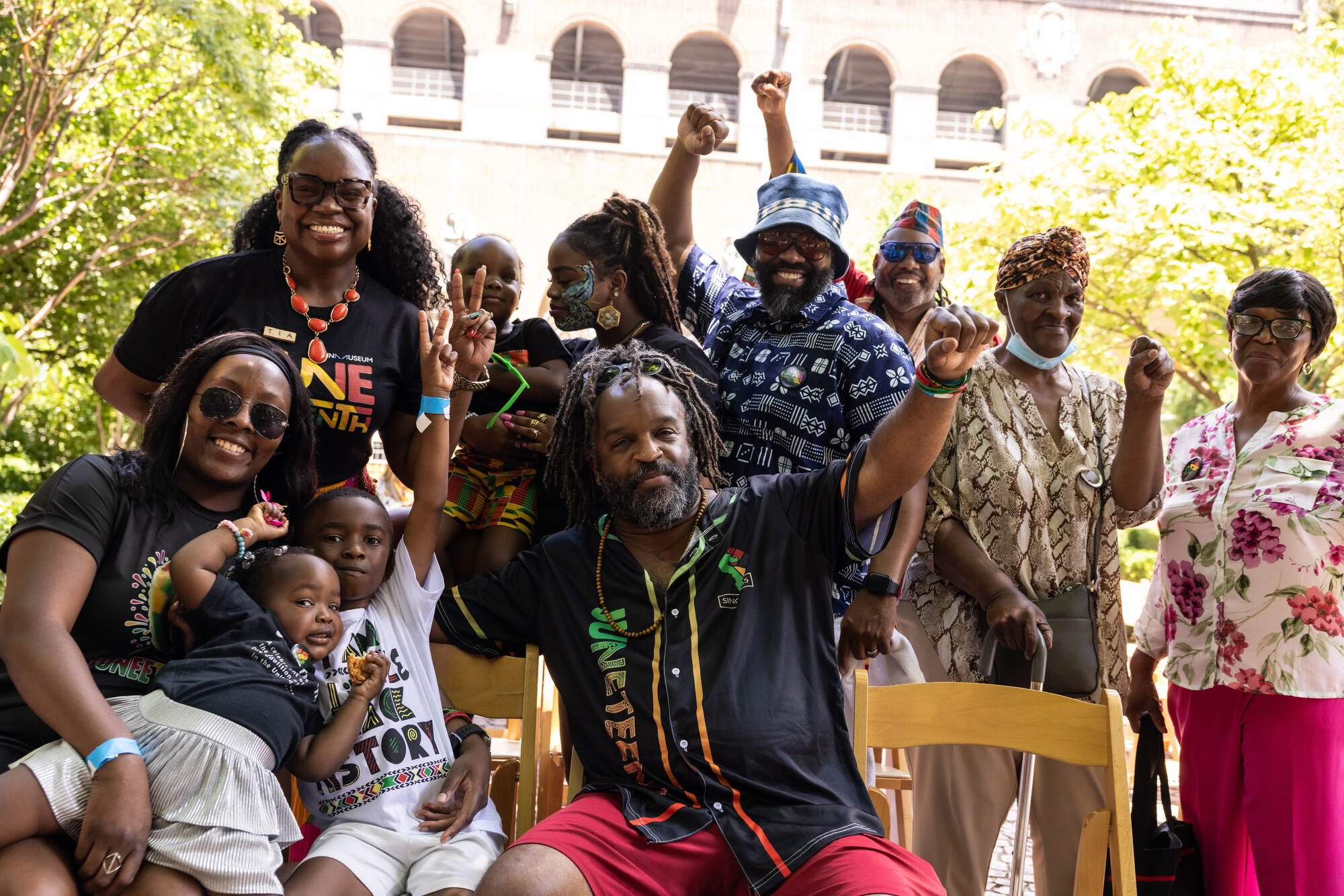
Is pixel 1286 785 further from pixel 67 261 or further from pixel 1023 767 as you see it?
pixel 67 261

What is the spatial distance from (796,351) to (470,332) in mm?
965

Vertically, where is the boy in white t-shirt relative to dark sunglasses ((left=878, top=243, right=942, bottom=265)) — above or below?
Answer: below

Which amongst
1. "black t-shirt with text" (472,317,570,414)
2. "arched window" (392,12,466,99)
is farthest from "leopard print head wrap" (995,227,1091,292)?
"arched window" (392,12,466,99)

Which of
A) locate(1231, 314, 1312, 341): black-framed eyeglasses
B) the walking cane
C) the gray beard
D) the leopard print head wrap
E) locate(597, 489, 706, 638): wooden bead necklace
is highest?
the leopard print head wrap

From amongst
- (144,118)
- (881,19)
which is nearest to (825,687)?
(144,118)

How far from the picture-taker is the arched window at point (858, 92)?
106 ft

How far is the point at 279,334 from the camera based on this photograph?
2.93 meters

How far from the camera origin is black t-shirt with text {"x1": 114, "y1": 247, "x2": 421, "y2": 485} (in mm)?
2945

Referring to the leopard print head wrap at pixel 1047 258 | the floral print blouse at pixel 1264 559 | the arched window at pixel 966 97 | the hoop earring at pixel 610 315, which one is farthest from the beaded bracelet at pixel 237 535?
the arched window at pixel 966 97

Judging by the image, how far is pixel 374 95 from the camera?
29438 mm

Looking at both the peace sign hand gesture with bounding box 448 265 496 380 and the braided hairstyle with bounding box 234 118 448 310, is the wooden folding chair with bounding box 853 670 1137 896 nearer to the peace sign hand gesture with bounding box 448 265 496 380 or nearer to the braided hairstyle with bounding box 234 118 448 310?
the peace sign hand gesture with bounding box 448 265 496 380

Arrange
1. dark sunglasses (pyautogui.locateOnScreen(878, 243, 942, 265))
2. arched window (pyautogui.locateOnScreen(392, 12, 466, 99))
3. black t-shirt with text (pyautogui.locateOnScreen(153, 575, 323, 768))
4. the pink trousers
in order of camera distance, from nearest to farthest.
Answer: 1. black t-shirt with text (pyautogui.locateOnScreen(153, 575, 323, 768))
2. the pink trousers
3. dark sunglasses (pyautogui.locateOnScreen(878, 243, 942, 265))
4. arched window (pyautogui.locateOnScreen(392, 12, 466, 99))

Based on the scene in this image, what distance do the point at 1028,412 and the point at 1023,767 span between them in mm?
1061

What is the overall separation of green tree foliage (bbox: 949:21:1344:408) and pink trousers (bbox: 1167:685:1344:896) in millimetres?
7839
